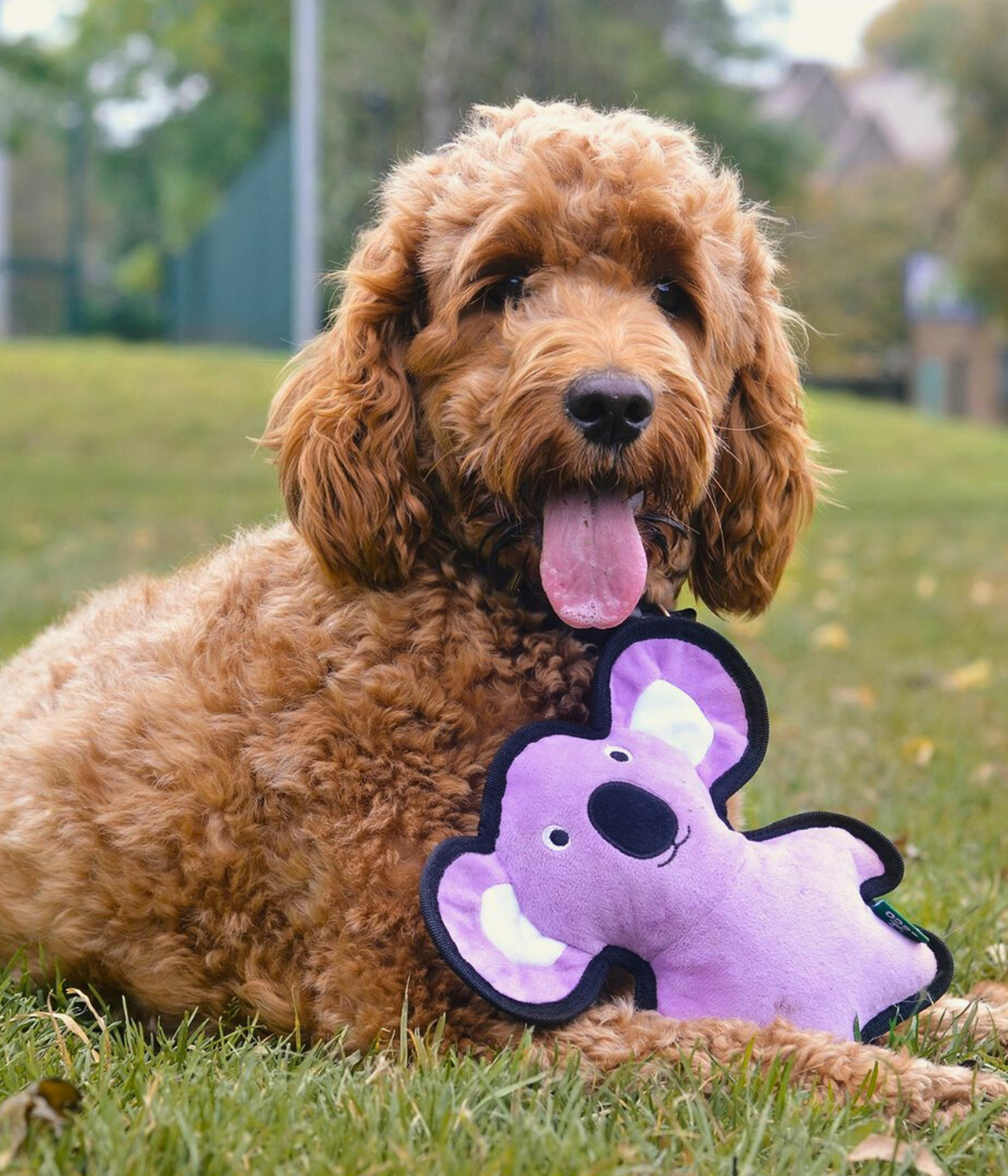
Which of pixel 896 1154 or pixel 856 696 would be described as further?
pixel 856 696

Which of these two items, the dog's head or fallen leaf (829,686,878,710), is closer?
the dog's head

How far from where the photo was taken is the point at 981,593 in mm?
9781

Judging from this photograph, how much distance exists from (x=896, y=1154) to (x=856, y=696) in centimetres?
461

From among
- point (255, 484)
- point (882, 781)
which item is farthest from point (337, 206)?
point (882, 781)

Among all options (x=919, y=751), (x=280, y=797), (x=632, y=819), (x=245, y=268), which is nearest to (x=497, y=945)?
(x=632, y=819)

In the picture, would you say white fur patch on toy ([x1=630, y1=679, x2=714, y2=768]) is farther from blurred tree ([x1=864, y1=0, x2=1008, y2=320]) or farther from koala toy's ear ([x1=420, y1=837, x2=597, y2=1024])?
blurred tree ([x1=864, y1=0, x2=1008, y2=320])

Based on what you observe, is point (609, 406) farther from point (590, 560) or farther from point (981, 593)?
point (981, 593)

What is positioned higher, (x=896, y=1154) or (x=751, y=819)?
(x=896, y=1154)

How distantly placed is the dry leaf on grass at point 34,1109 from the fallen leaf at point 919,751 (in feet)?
12.7

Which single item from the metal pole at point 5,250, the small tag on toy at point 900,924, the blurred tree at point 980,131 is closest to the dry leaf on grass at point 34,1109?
the small tag on toy at point 900,924

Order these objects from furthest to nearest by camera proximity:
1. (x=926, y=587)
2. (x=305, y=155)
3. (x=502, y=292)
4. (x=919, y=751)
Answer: (x=305, y=155) → (x=926, y=587) → (x=919, y=751) → (x=502, y=292)

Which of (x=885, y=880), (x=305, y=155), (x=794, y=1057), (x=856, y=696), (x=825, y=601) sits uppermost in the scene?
(x=305, y=155)

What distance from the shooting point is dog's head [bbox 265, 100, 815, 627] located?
2.80m

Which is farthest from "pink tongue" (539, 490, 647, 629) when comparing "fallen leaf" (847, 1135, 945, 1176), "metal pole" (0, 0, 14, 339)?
"metal pole" (0, 0, 14, 339)
